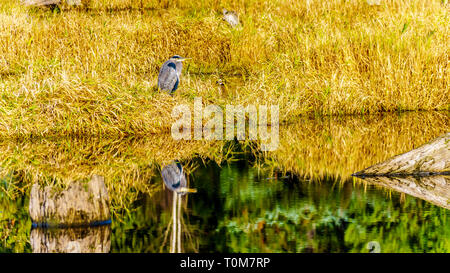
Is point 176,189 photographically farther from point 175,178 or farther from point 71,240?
point 71,240

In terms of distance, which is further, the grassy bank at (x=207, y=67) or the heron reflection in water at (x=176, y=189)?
the grassy bank at (x=207, y=67)

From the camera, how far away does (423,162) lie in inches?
296

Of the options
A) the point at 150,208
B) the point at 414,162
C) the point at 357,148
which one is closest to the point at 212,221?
the point at 150,208

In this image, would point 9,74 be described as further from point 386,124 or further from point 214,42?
point 386,124

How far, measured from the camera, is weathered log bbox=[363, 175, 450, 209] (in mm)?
6599

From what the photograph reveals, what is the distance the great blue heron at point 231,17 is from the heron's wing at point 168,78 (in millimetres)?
5322

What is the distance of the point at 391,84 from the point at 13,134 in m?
5.75

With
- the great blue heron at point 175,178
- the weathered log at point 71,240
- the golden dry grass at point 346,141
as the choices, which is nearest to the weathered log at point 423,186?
the golden dry grass at point 346,141

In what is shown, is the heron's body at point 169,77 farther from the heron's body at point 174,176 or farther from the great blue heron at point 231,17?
the great blue heron at point 231,17

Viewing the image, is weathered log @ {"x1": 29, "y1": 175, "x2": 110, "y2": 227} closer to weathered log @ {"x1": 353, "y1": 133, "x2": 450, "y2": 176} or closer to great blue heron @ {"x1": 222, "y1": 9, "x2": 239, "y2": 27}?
weathered log @ {"x1": 353, "y1": 133, "x2": 450, "y2": 176}

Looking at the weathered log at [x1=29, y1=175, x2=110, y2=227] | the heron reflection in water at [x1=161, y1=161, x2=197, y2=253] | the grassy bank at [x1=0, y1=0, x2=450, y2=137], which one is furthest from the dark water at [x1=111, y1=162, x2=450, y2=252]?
the grassy bank at [x1=0, y1=0, x2=450, y2=137]

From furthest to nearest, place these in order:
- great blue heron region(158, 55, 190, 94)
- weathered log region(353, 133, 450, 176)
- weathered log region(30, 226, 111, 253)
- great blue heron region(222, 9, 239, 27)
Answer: great blue heron region(222, 9, 239, 27) < great blue heron region(158, 55, 190, 94) < weathered log region(353, 133, 450, 176) < weathered log region(30, 226, 111, 253)

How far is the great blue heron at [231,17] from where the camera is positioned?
15938mm

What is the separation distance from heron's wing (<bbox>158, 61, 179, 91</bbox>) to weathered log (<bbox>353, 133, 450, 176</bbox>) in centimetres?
391
